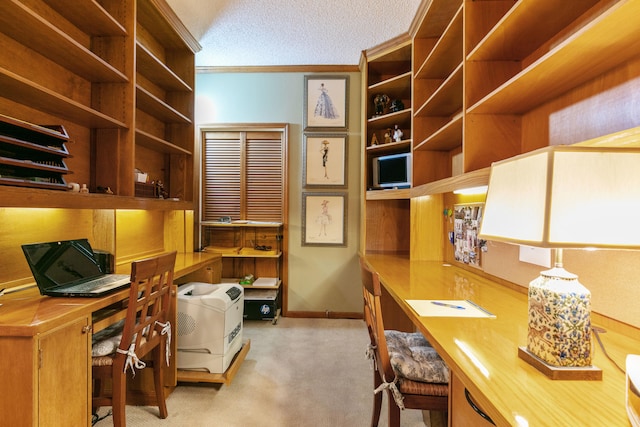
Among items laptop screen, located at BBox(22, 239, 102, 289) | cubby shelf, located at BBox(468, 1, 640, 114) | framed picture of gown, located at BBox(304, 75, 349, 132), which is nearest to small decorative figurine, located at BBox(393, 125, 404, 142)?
framed picture of gown, located at BBox(304, 75, 349, 132)

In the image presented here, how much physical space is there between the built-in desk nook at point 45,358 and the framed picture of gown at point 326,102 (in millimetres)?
2652

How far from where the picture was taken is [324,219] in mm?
3545

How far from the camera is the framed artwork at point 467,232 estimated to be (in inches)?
79.1

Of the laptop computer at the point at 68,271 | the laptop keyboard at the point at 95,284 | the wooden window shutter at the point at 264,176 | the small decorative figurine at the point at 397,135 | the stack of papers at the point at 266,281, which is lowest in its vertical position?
the stack of papers at the point at 266,281

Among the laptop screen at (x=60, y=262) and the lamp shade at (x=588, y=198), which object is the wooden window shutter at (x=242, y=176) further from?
the lamp shade at (x=588, y=198)

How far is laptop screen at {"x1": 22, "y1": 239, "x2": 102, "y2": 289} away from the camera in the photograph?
1469 millimetres

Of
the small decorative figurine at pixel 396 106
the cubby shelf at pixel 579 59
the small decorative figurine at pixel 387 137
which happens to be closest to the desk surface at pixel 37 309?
the cubby shelf at pixel 579 59

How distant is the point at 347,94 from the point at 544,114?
95.4 inches

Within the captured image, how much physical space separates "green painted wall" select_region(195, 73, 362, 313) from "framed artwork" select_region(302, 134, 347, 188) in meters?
0.07

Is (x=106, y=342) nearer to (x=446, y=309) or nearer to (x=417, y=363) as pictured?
(x=417, y=363)

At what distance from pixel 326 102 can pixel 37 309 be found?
310 cm

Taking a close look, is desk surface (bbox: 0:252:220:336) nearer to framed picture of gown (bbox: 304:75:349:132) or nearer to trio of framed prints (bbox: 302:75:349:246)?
trio of framed prints (bbox: 302:75:349:246)

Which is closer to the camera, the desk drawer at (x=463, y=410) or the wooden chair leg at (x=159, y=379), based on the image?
the desk drawer at (x=463, y=410)

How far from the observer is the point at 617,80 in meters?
1.03
